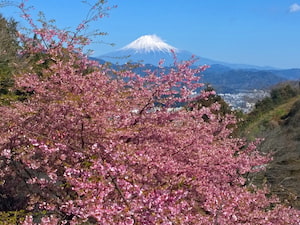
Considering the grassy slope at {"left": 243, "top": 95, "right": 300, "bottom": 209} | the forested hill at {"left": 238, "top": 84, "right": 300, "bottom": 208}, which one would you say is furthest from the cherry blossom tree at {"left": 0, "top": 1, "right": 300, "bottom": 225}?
the grassy slope at {"left": 243, "top": 95, "right": 300, "bottom": 209}

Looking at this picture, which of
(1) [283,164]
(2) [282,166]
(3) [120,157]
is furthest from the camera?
(1) [283,164]

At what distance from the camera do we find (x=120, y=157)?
5.33 meters

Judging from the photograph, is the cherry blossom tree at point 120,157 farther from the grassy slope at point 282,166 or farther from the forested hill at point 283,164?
the grassy slope at point 282,166

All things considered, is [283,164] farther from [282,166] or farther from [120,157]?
[120,157]

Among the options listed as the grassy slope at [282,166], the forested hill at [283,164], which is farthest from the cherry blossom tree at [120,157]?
the grassy slope at [282,166]

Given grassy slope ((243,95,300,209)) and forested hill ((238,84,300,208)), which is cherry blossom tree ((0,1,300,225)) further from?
grassy slope ((243,95,300,209))

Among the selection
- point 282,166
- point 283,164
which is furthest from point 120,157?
point 283,164

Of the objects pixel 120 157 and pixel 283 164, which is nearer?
pixel 120 157

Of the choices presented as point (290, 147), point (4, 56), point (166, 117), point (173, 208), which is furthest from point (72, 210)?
point (290, 147)

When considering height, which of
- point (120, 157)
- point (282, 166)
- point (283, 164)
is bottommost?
point (283, 164)

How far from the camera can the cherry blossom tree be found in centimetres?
486

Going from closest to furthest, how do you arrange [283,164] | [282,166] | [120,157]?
[120,157] → [282,166] → [283,164]

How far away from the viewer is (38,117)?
6.88 metres

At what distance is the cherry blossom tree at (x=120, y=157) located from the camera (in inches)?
191
